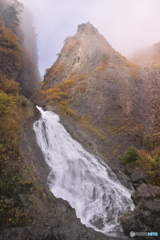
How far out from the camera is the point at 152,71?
2825cm

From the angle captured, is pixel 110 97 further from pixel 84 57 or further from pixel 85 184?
pixel 84 57

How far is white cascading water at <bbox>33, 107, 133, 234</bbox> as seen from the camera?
975cm

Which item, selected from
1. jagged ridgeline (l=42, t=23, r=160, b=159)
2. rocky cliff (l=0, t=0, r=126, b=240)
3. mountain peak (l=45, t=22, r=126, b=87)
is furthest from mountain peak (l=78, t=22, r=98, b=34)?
rocky cliff (l=0, t=0, r=126, b=240)

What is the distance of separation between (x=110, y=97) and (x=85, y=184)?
15.2 metres

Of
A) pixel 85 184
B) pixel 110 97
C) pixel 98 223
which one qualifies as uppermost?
pixel 110 97

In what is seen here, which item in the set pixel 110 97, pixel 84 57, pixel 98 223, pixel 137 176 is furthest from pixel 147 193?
pixel 84 57

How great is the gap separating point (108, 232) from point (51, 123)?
11825 millimetres

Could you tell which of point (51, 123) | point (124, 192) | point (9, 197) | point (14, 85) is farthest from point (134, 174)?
point (14, 85)

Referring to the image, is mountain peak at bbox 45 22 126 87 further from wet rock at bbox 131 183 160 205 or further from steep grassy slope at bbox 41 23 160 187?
wet rock at bbox 131 183 160 205

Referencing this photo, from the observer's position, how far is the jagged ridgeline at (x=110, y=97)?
19297 mm

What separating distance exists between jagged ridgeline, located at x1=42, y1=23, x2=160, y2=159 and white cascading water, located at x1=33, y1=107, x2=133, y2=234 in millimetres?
4059

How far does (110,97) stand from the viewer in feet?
80.6

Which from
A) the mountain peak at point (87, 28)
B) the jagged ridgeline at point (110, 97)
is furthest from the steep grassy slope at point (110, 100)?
the mountain peak at point (87, 28)

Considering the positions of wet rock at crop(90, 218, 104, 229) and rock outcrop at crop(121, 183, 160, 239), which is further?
wet rock at crop(90, 218, 104, 229)
